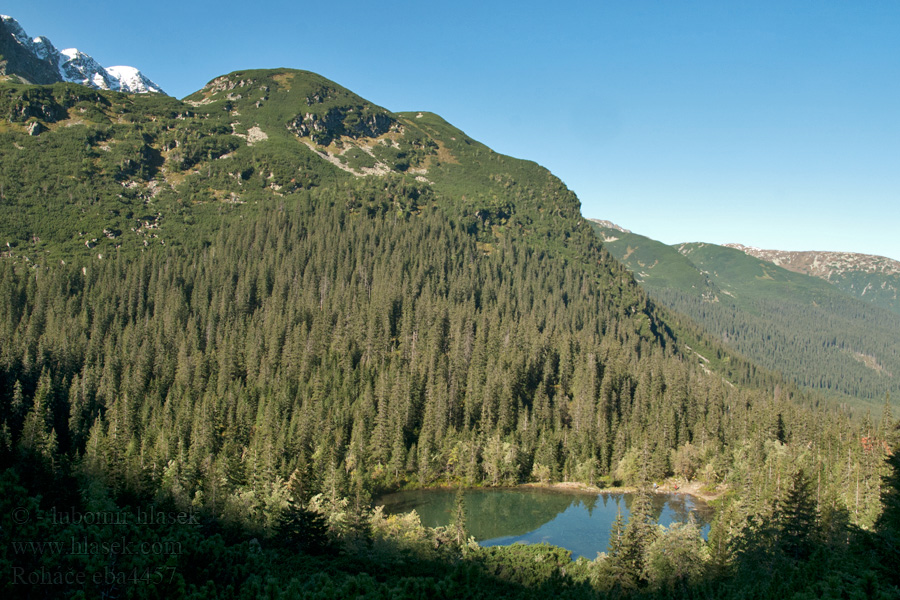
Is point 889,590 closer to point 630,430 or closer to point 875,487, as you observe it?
point 875,487

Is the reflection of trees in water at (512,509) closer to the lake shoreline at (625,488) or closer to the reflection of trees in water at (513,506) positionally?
the reflection of trees in water at (513,506)

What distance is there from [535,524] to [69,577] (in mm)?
84500

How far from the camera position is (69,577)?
22.0m

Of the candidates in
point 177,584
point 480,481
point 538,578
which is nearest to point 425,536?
point 538,578

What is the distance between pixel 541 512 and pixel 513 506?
20.9ft

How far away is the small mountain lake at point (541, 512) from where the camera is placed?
88.6 m

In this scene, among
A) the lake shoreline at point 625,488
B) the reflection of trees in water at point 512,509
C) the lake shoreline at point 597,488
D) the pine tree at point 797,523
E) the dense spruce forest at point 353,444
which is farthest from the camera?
the lake shoreline at point 625,488

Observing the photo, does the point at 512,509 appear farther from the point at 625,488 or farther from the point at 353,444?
the point at 353,444

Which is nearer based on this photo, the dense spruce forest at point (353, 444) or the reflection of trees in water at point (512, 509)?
the dense spruce forest at point (353, 444)

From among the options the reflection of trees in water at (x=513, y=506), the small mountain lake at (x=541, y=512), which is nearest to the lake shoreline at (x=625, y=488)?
the small mountain lake at (x=541, y=512)

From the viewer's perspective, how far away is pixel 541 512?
102562 mm

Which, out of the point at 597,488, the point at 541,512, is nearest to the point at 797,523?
the point at 541,512

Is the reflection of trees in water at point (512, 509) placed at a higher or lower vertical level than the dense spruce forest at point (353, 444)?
lower

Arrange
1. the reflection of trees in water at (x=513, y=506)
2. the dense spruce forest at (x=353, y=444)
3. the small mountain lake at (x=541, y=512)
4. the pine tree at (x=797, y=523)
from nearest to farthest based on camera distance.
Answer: the dense spruce forest at (x=353, y=444) < the pine tree at (x=797, y=523) < the small mountain lake at (x=541, y=512) < the reflection of trees in water at (x=513, y=506)
